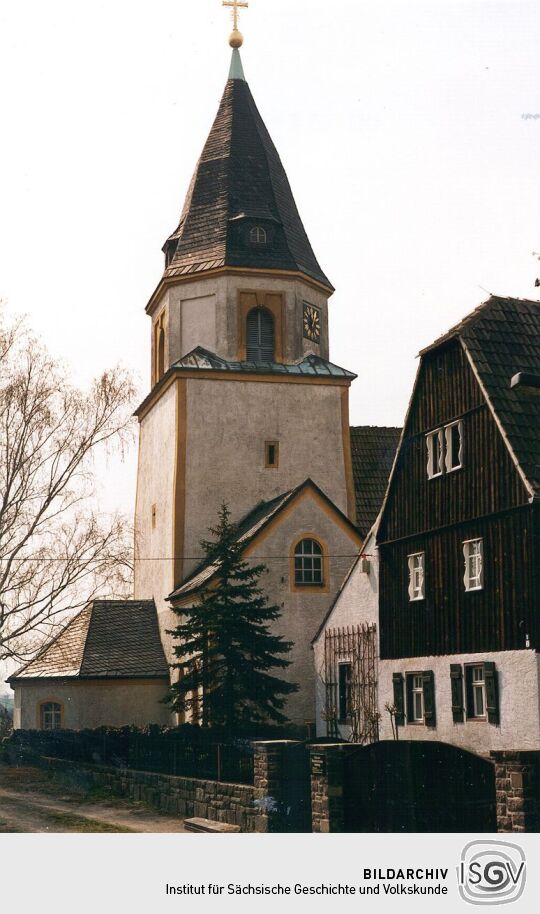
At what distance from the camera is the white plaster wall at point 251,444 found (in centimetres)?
3991

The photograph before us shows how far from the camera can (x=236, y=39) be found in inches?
1817

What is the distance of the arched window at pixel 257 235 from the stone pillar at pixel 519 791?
2746cm

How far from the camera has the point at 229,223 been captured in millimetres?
42125

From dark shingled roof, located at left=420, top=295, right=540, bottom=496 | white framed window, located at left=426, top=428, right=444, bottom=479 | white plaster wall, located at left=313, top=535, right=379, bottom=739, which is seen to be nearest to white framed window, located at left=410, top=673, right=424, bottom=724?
white plaster wall, located at left=313, top=535, right=379, bottom=739

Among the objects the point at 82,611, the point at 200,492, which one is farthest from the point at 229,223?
the point at 82,611

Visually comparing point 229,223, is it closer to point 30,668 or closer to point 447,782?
point 30,668

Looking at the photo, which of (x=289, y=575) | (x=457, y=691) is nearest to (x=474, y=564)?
(x=457, y=691)

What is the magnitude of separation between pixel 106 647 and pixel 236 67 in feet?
71.3

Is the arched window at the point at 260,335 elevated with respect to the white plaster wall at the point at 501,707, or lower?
elevated

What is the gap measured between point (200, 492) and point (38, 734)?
889 cm

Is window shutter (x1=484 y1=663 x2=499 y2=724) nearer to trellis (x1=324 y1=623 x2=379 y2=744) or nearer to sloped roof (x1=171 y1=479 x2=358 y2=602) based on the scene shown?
trellis (x1=324 y1=623 x2=379 y2=744)

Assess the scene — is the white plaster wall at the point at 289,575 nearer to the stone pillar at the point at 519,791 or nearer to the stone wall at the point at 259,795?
the stone wall at the point at 259,795

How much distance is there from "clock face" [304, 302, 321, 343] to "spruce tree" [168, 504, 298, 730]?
12.1 m
